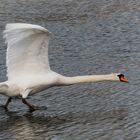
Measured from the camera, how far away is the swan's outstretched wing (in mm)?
9977

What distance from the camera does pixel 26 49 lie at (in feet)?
34.2

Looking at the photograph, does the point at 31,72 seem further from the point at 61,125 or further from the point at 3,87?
the point at 61,125

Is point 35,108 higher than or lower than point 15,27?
lower

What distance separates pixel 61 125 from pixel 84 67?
135 inches

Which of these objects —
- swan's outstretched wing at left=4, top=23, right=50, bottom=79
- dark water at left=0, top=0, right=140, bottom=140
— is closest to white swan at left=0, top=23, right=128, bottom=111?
swan's outstretched wing at left=4, top=23, right=50, bottom=79

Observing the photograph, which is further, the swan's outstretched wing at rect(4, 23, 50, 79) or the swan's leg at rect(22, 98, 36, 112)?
the swan's leg at rect(22, 98, 36, 112)

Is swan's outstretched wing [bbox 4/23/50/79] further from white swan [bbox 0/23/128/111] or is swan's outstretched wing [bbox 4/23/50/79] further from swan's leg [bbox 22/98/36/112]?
swan's leg [bbox 22/98/36/112]

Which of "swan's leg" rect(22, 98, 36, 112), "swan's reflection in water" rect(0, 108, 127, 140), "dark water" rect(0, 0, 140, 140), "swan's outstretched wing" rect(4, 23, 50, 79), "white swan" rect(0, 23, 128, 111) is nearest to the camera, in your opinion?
"swan's reflection in water" rect(0, 108, 127, 140)

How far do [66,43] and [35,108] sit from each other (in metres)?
4.95

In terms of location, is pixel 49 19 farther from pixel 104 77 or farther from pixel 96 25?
pixel 104 77

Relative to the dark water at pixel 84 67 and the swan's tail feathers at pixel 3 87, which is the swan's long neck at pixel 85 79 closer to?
the dark water at pixel 84 67

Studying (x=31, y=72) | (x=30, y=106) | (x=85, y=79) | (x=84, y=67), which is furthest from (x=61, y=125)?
(x=84, y=67)

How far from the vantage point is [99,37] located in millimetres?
15922

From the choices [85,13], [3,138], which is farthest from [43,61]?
A: [85,13]
